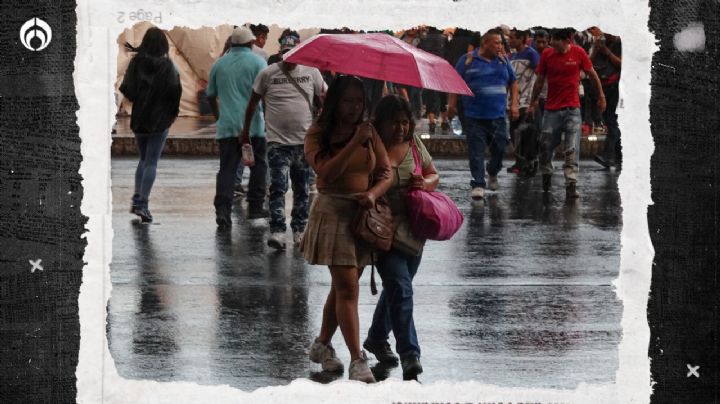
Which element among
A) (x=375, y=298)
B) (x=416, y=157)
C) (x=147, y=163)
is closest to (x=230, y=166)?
(x=147, y=163)

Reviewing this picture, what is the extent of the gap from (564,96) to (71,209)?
32.1 ft

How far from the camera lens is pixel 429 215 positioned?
23.5ft

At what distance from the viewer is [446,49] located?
24.0m

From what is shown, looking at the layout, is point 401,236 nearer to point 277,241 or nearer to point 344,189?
point 344,189

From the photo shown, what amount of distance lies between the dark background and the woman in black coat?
271 inches

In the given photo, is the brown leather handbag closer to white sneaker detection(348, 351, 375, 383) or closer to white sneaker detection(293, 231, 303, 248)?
white sneaker detection(348, 351, 375, 383)

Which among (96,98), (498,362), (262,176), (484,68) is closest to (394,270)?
(498,362)

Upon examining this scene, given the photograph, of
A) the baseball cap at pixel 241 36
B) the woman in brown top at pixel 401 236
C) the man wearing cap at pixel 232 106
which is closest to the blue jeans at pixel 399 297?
the woman in brown top at pixel 401 236

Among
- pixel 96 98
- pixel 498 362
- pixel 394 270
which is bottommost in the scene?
pixel 498 362

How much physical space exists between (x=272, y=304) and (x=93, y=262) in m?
3.32

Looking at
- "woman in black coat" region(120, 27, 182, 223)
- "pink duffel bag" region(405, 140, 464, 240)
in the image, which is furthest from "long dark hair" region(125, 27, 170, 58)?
"pink duffel bag" region(405, 140, 464, 240)

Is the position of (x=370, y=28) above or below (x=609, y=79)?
above

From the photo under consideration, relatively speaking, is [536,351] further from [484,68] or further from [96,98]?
[484,68]

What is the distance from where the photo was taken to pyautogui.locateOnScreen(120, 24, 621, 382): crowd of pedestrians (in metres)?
7.16
